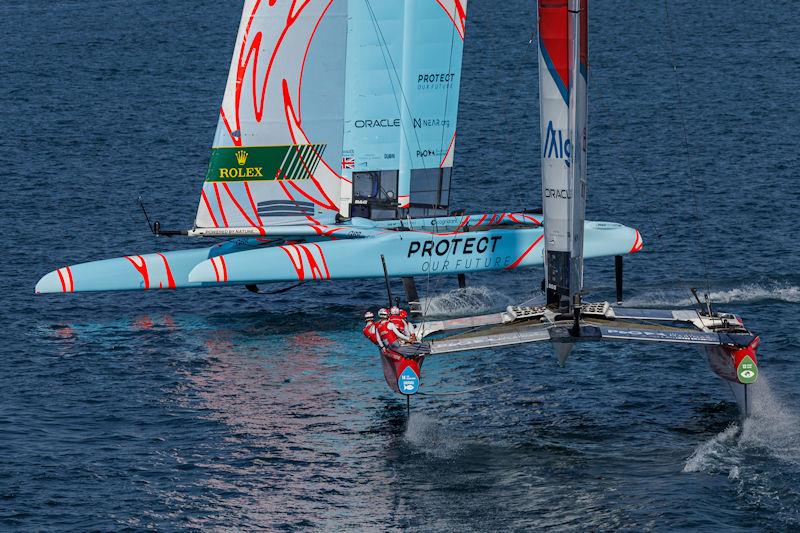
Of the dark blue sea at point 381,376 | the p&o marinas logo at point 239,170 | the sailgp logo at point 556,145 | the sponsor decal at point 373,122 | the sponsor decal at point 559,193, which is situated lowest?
the dark blue sea at point 381,376

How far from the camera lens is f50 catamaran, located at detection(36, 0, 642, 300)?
4091 centimetres

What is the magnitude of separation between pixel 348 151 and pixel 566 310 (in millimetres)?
12686

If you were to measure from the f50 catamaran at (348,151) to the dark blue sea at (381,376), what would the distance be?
1.73 m

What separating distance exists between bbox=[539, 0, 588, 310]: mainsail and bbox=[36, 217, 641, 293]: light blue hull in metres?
8.93

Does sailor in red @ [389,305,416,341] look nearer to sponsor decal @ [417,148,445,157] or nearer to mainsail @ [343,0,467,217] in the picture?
mainsail @ [343,0,467,217]

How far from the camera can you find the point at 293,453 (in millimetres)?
30156

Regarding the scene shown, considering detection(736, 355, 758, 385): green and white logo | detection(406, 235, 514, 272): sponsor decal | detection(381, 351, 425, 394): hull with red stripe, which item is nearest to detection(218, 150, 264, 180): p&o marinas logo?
detection(406, 235, 514, 272): sponsor decal

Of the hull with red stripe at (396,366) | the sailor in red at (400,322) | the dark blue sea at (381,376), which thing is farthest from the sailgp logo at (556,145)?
the dark blue sea at (381,376)

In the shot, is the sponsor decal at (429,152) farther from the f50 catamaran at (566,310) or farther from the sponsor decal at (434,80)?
the f50 catamaran at (566,310)

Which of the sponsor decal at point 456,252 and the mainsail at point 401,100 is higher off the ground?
the mainsail at point 401,100

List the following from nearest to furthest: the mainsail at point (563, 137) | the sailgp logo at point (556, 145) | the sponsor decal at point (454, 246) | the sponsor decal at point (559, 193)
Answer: the mainsail at point (563, 137), the sailgp logo at point (556, 145), the sponsor decal at point (559, 193), the sponsor decal at point (454, 246)

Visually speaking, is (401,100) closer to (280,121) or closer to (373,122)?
(373,122)

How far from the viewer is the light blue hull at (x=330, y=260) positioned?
39.8 metres

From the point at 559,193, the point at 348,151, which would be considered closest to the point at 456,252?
the point at 348,151
